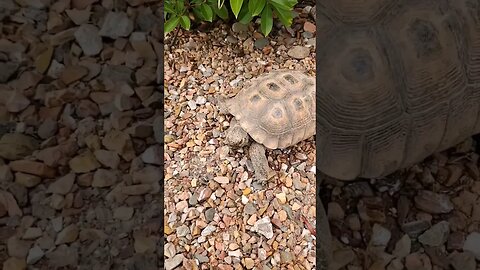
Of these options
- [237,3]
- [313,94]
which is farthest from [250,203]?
[237,3]

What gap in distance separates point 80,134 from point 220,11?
0.36 m

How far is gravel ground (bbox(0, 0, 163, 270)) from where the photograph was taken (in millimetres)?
1307

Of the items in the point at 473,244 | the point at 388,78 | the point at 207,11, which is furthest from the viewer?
the point at 207,11

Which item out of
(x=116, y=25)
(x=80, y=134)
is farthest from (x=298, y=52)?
(x=80, y=134)

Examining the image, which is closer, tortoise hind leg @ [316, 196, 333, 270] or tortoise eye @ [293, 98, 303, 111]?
tortoise hind leg @ [316, 196, 333, 270]

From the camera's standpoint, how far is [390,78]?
4.13 ft

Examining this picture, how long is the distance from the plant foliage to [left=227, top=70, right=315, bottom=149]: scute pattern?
0.11 m

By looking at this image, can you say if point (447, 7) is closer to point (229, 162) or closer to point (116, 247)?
point (229, 162)

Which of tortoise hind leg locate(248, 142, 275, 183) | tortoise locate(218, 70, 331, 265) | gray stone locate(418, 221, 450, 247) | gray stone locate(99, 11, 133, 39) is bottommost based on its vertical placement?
gray stone locate(418, 221, 450, 247)

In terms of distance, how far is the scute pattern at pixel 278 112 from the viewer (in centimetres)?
144

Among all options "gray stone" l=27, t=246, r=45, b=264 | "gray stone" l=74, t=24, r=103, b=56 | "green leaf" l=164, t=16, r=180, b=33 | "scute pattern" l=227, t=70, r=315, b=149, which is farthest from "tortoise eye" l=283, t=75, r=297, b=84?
"gray stone" l=27, t=246, r=45, b=264

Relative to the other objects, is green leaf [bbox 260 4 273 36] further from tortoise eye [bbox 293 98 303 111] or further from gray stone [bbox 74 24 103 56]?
gray stone [bbox 74 24 103 56]

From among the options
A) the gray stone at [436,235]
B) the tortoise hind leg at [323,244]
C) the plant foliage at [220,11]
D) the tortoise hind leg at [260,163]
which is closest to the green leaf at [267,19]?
the plant foliage at [220,11]

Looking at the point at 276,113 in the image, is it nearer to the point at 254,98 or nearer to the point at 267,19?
the point at 254,98
